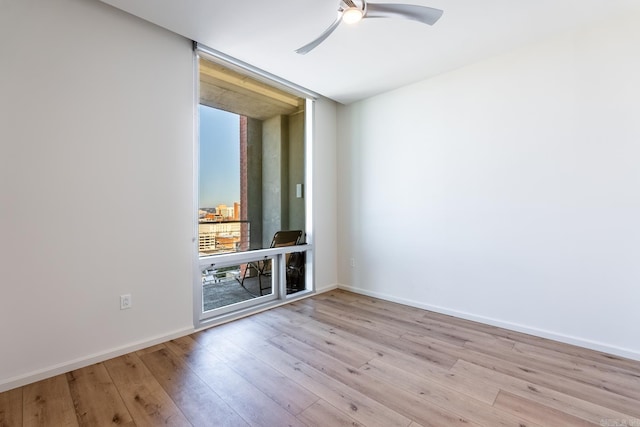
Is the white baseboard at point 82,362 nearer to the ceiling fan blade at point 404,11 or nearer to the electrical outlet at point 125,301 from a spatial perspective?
the electrical outlet at point 125,301

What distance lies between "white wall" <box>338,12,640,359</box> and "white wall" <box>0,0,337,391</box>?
7.82 feet

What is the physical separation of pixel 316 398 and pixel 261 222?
2131mm

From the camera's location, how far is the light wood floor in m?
1.59

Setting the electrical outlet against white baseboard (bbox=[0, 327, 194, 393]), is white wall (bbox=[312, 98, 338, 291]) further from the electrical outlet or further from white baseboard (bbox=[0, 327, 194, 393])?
the electrical outlet

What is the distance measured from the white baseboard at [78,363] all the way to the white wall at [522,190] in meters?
2.51

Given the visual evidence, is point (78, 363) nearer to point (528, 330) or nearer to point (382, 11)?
point (382, 11)

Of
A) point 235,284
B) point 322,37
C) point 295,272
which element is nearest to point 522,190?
point 322,37

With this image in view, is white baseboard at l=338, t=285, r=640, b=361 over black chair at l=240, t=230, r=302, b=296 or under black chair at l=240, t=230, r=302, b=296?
under

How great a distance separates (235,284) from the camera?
330cm

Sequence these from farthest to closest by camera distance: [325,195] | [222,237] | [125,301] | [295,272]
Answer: [325,195]
[295,272]
[222,237]
[125,301]

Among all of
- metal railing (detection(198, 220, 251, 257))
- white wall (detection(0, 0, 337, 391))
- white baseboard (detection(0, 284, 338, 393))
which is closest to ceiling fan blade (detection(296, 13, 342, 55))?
white wall (detection(0, 0, 337, 391))

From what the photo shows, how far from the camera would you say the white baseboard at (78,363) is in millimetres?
1843

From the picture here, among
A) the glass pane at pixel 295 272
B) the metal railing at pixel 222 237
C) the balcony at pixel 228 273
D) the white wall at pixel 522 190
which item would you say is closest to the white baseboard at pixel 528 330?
the white wall at pixel 522 190

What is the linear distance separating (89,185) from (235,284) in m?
1.72
